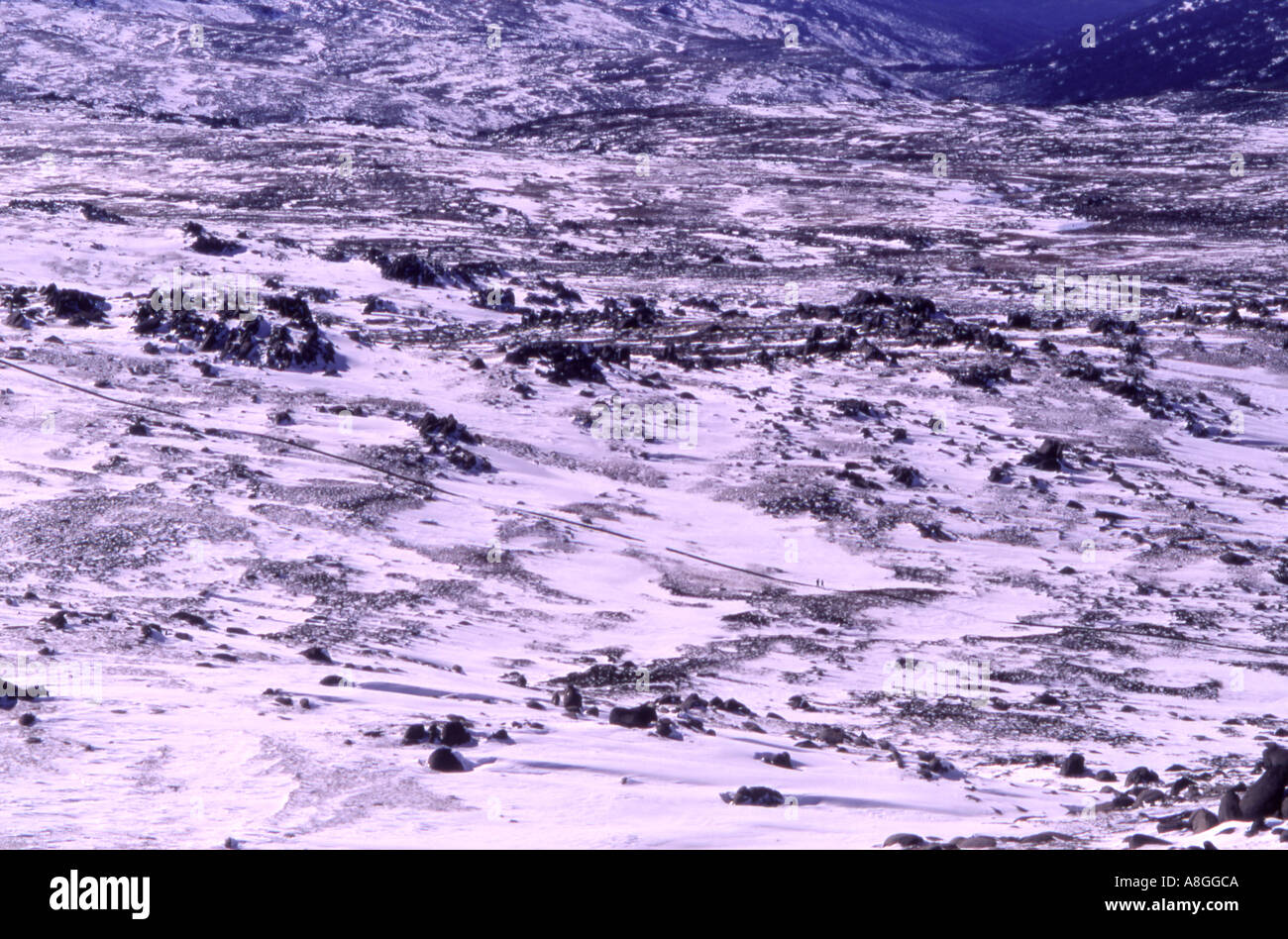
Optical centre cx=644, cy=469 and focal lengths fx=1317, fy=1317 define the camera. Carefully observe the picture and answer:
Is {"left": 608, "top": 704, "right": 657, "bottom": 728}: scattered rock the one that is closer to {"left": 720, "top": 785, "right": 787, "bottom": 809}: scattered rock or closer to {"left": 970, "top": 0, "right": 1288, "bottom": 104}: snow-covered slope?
{"left": 720, "top": 785, "right": 787, "bottom": 809}: scattered rock

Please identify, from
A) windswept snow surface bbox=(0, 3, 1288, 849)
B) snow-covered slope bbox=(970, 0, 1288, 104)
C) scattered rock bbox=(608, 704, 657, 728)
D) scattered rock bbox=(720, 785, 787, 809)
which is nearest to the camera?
scattered rock bbox=(720, 785, 787, 809)

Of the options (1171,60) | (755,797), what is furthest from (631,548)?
(1171,60)

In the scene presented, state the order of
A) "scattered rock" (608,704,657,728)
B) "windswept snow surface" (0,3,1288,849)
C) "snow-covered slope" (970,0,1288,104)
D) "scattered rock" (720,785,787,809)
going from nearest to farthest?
"scattered rock" (720,785,787,809) < "windswept snow surface" (0,3,1288,849) < "scattered rock" (608,704,657,728) < "snow-covered slope" (970,0,1288,104)

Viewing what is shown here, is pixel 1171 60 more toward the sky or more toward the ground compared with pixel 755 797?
more toward the sky

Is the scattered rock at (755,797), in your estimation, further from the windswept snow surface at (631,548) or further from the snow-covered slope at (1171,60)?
the snow-covered slope at (1171,60)

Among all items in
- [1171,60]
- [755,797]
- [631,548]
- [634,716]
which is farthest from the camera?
[1171,60]

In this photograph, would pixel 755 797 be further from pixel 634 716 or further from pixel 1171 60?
pixel 1171 60

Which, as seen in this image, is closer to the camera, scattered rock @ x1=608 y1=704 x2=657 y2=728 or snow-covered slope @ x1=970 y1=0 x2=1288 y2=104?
scattered rock @ x1=608 y1=704 x2=657 y2=728

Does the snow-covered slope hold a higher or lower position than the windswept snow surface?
higher

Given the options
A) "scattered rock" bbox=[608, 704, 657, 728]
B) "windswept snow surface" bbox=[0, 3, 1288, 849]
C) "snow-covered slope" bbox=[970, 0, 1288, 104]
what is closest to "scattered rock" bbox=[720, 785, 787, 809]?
"windswept snow surface" bbox=[0, 3, 1288, 849]

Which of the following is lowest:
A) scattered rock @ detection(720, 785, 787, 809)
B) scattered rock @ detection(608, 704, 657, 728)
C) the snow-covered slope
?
scattered rock @ detection(608, 704, 657, 728)

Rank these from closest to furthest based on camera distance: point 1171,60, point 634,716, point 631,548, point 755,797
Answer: point 755,797
point 634,716
point 631,548
point 1171,60

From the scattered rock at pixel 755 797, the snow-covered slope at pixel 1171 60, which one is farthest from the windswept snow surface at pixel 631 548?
the snow-covered slope at pixel 1171 60
